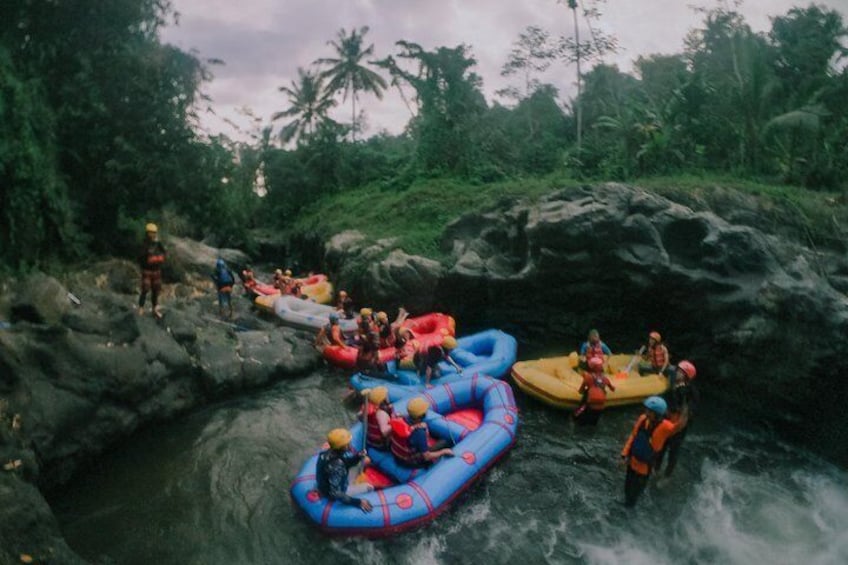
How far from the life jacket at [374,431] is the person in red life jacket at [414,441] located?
9.8 inches

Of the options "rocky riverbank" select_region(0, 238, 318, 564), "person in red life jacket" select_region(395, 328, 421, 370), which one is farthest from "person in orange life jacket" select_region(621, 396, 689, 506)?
"rocky riverbank" select_region(0, 238, 318, 564)

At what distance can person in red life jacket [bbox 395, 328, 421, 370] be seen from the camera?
34.0 feet

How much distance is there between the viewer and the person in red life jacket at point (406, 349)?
10.4 metres

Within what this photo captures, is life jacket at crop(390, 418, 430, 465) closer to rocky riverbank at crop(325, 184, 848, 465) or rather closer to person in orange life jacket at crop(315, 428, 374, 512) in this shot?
person in orange life jacket at crop(315, 428, 374, 512)

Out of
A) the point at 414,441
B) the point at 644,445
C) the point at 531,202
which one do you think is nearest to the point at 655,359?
the point at 644,445

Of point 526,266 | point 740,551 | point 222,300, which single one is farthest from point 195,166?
point 740,551

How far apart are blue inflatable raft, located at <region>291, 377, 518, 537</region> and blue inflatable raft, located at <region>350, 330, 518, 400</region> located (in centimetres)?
73

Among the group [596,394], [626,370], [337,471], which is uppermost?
[337,471]

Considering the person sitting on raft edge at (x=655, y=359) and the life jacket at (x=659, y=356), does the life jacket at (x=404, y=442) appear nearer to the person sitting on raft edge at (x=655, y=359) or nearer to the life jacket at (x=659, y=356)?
the person sitting on raft edge at (x=655, y=359)

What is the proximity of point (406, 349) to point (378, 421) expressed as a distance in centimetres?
383

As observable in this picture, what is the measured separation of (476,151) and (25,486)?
20036 mm

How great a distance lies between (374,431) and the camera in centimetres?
710

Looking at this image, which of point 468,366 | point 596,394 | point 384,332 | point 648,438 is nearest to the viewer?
point 648,438

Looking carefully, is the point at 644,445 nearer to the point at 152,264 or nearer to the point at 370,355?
the point at 370,355
